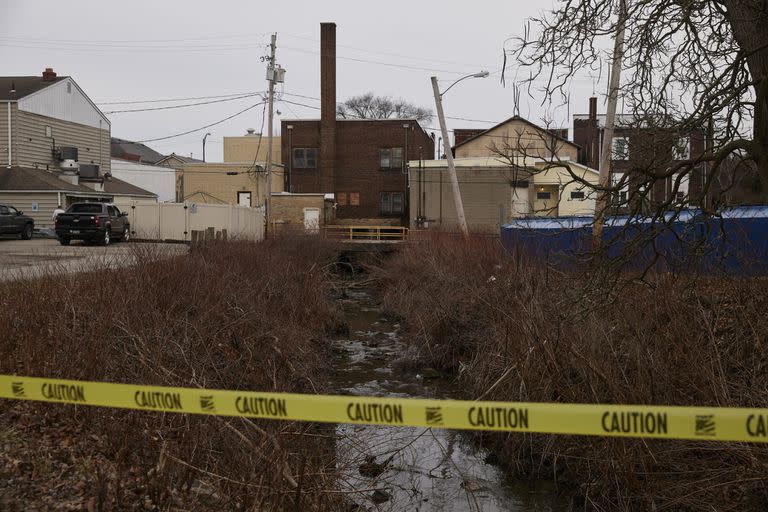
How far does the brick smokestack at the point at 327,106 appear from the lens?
44.4m

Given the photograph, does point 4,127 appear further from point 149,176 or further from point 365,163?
point 149,176

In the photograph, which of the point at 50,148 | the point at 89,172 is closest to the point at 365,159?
the point at 89,172

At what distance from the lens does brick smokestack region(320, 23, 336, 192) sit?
146ft

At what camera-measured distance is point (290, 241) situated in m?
24.5

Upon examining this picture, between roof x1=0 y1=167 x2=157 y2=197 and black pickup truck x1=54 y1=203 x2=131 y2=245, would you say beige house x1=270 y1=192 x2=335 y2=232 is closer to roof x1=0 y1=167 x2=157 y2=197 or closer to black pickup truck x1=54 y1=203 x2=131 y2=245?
roof x1=0 y1=167 x2=157 y2=197

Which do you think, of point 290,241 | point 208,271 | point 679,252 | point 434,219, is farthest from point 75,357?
point 434,219

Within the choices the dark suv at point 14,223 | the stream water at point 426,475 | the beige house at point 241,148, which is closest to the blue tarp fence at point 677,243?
the stream water at point 426,475

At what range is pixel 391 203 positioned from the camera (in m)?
46.6

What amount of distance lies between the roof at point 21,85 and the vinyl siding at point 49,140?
114 centimetres

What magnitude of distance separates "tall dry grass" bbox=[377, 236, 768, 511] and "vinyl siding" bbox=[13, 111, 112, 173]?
106 feet

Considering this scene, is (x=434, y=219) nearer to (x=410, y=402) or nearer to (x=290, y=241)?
(x=290, y=241)

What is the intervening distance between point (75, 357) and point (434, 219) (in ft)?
116

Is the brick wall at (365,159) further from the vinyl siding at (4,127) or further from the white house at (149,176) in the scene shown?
the white house at (149,176)

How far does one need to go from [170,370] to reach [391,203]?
3954 centimetres
